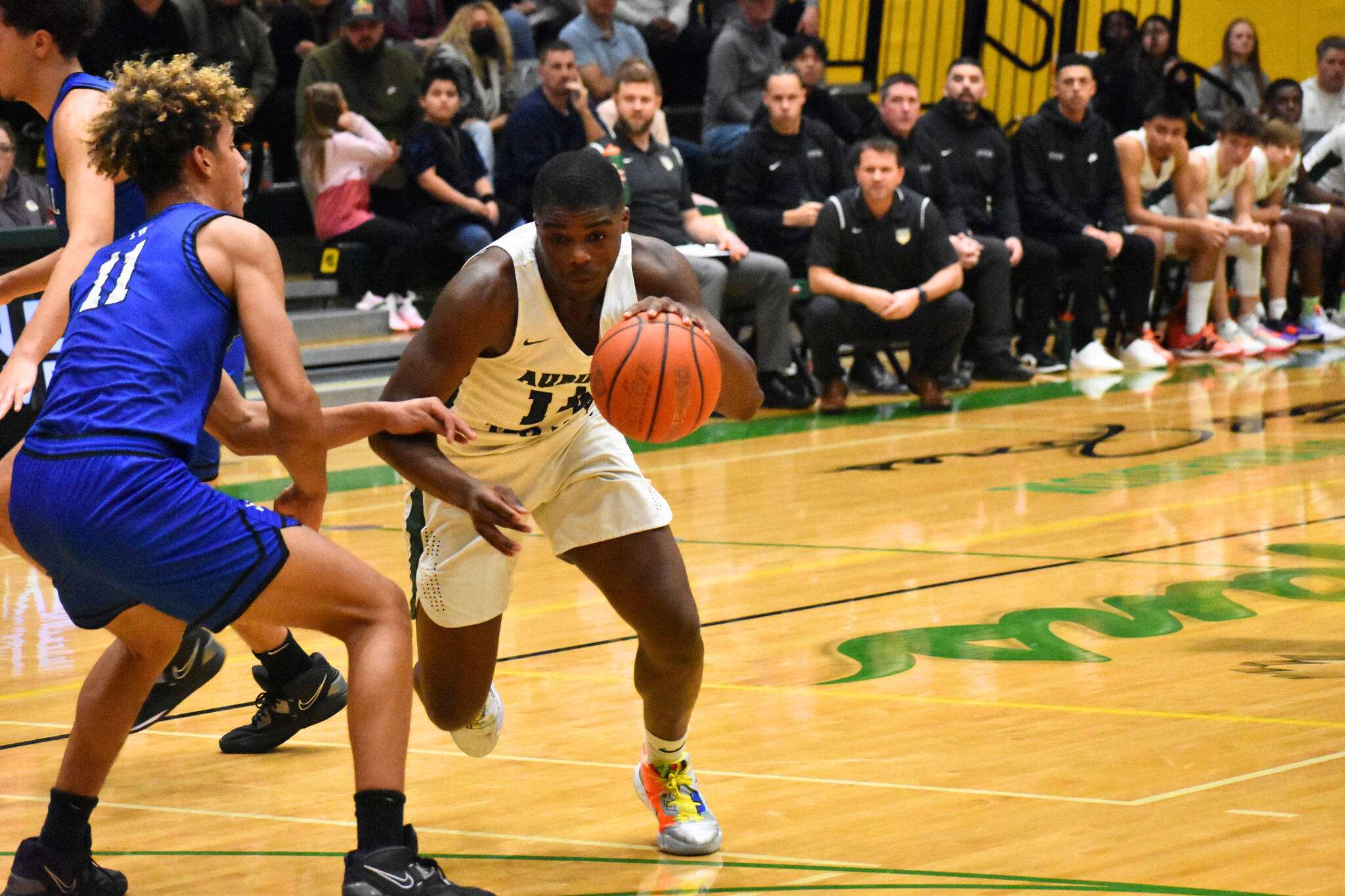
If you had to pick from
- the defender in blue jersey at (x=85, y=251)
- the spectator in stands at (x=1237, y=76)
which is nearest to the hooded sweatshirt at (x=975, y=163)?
the spectator in stands at (x=1237, y=76)

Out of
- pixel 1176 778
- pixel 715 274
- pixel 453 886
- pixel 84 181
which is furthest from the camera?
pixel 715 274

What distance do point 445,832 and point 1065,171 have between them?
9.77 metres

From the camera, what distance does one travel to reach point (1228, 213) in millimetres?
13617

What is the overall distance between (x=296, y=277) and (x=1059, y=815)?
9.08 m

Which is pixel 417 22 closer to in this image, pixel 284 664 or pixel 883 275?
pixel 883 275

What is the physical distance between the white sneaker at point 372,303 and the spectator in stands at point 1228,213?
6.02 meters

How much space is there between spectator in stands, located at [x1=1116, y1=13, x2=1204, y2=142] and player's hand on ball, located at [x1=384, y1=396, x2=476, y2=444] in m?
11.8

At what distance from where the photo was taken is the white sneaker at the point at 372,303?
1136 centimetres

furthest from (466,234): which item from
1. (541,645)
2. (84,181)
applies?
(84,181)

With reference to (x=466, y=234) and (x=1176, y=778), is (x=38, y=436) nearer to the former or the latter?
(x=1176, y=778)

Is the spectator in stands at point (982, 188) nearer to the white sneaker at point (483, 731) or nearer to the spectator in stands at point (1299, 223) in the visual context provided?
the spectator in stands at point (1299, 223)

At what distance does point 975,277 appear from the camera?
37.6 feet

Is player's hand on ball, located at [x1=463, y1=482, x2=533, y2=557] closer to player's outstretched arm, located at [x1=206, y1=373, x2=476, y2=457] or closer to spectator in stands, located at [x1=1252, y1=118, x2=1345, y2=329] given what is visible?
player's outstretched arm, located at [x1=206, y1=373, x2=476, y2=457]

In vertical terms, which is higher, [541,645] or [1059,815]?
[1059,815]
